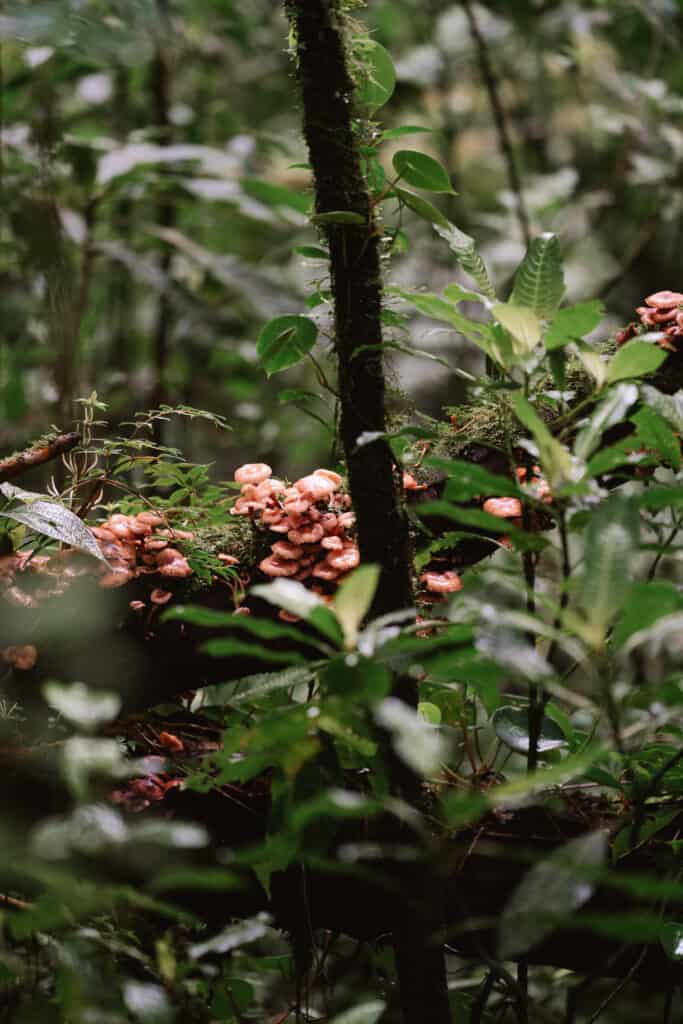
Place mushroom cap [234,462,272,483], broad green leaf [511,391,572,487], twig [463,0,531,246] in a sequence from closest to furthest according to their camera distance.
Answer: broad green leaf [511,391,572,487] < mushroom cap [234,462,272,483] < twig [463,0,531,246]

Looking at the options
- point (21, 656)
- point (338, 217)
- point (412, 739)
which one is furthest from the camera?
point (21, 656)

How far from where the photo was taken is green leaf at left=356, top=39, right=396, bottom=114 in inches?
33.8

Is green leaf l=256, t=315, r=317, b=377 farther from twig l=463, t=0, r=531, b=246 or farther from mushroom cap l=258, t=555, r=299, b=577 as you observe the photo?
twig l=463, t=0, r=531, b=246

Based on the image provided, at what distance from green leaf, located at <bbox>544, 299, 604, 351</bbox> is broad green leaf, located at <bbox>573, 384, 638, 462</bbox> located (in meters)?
0.06

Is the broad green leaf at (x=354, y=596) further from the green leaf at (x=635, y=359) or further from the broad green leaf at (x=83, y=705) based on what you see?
the green leaf at (x=635, y=359)

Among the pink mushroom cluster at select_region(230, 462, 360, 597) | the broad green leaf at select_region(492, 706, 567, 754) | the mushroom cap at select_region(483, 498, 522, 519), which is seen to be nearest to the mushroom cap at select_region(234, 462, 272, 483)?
the pink mushroom cluster at select_region(230, 462, 360, 597)

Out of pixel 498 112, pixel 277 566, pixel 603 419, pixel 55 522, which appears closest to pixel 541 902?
pixel 603 419

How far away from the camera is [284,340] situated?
3.18 feet

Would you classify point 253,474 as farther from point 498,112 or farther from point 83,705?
point 498,112

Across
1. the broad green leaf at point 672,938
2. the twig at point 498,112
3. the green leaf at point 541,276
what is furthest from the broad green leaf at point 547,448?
the twig at point 498,112

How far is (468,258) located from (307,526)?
313 millimetres

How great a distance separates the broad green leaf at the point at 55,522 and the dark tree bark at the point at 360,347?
0.84 ft

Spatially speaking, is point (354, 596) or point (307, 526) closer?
point (354, 596)

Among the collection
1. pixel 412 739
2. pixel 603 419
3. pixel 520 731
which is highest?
pixel 603 419
